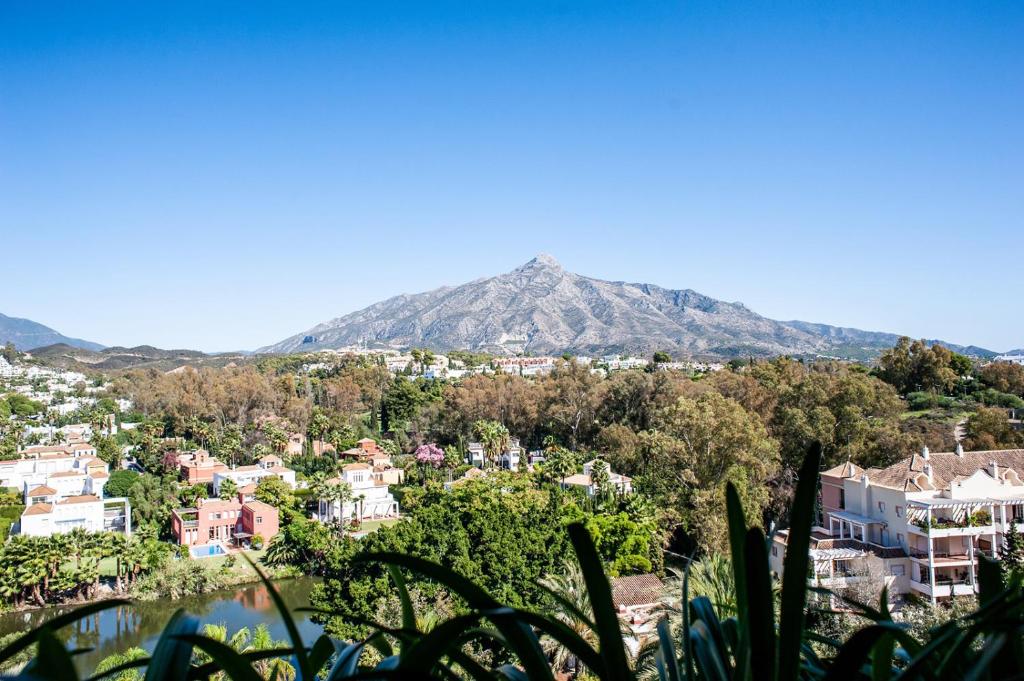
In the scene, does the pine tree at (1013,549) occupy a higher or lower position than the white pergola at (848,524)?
higher

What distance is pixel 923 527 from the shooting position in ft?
58.5

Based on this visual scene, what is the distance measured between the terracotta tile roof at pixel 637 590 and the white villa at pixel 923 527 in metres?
2.92

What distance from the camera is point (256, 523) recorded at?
93.6ft

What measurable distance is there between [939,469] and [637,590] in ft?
29.5

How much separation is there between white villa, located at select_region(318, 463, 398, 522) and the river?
681cm

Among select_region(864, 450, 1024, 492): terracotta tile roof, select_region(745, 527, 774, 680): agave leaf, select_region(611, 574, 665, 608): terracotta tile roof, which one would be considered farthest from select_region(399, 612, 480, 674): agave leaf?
select_region(864, 450, 1024, 492): terracotta tile roof

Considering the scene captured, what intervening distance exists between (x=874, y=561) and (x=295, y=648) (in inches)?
741

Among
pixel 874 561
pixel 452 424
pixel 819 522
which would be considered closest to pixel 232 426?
pixel 452 424

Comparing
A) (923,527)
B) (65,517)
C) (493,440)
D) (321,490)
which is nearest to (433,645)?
(923,527)

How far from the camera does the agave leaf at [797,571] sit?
63.3 inches

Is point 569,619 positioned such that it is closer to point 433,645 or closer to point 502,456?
point 433,645

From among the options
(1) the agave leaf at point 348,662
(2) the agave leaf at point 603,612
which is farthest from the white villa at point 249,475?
(2) the agave leaf at point 603,612

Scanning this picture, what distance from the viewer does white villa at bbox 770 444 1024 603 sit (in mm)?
17578

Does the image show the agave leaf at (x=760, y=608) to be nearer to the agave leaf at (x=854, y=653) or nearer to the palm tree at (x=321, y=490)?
the agave leaf at (x=854, y=653)
